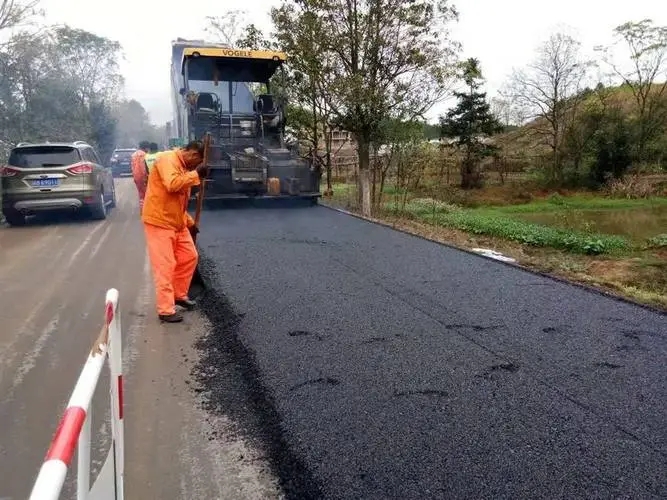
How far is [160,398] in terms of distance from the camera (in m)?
3.23

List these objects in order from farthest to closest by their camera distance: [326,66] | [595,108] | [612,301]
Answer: [595,108], [326,66], [612,301]

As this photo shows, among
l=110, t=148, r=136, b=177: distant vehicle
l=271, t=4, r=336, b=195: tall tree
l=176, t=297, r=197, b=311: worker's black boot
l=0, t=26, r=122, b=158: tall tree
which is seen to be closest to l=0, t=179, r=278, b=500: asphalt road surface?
l=176, t=297, r=197, b=311: worker's black boot

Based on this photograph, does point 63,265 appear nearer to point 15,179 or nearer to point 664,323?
→ point 15,179

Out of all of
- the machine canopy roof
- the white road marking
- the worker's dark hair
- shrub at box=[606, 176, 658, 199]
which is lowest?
the white road marking

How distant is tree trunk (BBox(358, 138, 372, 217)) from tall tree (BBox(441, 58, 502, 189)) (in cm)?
1454

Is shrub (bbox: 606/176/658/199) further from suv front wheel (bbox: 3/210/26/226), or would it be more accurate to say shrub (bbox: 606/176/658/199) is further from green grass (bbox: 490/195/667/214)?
suv front wheel (bbox: 3/210/26/226)

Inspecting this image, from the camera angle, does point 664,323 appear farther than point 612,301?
No

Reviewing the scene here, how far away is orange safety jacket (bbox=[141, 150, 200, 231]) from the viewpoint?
4484mm

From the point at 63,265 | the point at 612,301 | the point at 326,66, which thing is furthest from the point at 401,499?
the point at 326,66

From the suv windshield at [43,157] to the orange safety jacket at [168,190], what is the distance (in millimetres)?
6096

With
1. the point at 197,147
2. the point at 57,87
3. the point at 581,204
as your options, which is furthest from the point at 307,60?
the point at 57,87

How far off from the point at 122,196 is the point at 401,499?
14915 millimetres

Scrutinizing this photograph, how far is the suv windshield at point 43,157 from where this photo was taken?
31.2 ft

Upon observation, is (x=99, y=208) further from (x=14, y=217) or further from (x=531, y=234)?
(x=531, y=234)
